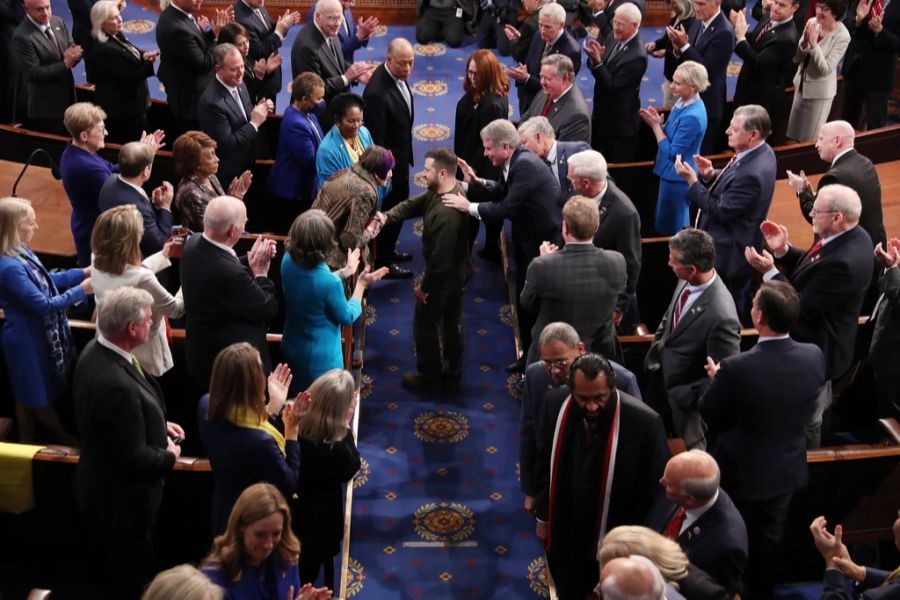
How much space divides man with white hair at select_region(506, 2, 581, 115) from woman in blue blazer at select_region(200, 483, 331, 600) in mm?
4326

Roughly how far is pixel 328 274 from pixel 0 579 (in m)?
1.89

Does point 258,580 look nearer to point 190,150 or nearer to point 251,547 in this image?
point 251,547

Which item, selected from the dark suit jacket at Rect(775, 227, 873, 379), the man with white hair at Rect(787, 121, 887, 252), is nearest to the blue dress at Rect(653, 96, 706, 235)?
the man with white hair at Rect(787, 121, 887, 252)

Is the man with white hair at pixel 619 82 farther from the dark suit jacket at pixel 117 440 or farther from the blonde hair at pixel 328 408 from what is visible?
the dark suit jacket at pixel 117 440

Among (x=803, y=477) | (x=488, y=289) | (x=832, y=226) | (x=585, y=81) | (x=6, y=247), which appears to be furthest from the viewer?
(x=585, y=81)

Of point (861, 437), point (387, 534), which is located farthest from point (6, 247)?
point (861, 437)

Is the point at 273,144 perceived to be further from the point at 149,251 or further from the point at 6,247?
the point at 6,247

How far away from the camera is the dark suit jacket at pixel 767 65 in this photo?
7.40 metres

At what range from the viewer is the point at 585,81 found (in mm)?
10023

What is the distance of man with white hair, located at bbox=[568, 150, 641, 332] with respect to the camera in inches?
205

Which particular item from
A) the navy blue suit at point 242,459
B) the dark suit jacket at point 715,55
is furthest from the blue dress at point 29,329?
the dark suit jacket at point 715,55

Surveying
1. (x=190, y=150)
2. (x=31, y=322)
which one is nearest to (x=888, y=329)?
(x=190, y=150)

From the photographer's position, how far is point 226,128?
6.14m

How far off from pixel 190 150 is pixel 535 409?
2229mm
